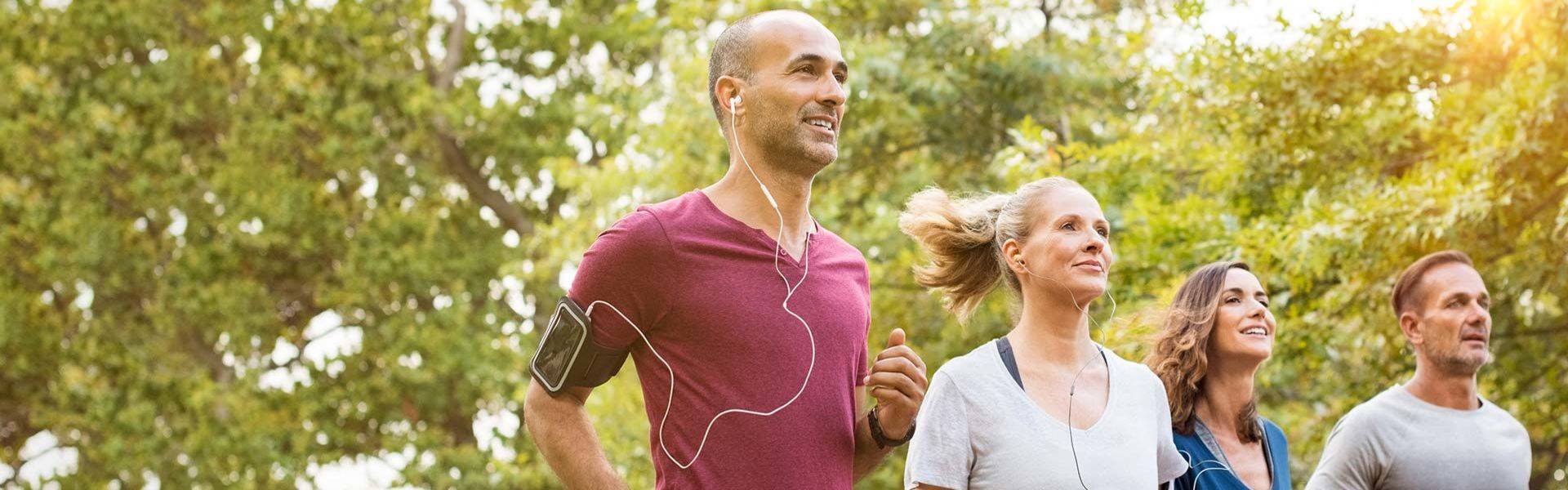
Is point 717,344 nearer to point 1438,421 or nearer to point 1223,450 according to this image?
point 1223,450

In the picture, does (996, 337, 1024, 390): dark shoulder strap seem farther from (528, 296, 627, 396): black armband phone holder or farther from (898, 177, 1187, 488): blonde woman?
(528, 296, 627, 396): black armband phone holder

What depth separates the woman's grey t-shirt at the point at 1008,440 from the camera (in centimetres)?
284

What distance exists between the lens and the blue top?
11.2 ft

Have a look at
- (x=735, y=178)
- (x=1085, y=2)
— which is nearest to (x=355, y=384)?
(x=1085, y=2)

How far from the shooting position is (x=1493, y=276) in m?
6.70

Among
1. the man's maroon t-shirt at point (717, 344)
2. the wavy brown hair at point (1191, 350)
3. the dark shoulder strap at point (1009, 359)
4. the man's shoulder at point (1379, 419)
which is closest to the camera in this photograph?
the man's maroon t-shirt at point (717, 344)

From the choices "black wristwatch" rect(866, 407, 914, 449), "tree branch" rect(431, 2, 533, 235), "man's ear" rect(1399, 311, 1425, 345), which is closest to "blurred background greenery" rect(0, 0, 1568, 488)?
"tree branch" rect(431, 2, 533, 235)

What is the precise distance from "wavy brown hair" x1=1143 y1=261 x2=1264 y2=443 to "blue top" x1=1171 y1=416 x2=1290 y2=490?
0.03m

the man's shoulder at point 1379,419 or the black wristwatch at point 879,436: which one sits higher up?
the black wristwatch at point 879,436

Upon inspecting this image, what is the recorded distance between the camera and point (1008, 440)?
287 cm

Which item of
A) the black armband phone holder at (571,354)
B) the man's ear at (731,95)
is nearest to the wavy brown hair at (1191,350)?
the man's ear at (731,95)

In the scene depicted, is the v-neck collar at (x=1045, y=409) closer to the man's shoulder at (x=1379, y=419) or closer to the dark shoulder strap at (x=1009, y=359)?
the dark shoulder strap at (x=1009, y=359)

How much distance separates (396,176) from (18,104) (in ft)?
12.4

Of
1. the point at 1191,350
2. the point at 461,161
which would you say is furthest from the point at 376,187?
the point at 1191,350
